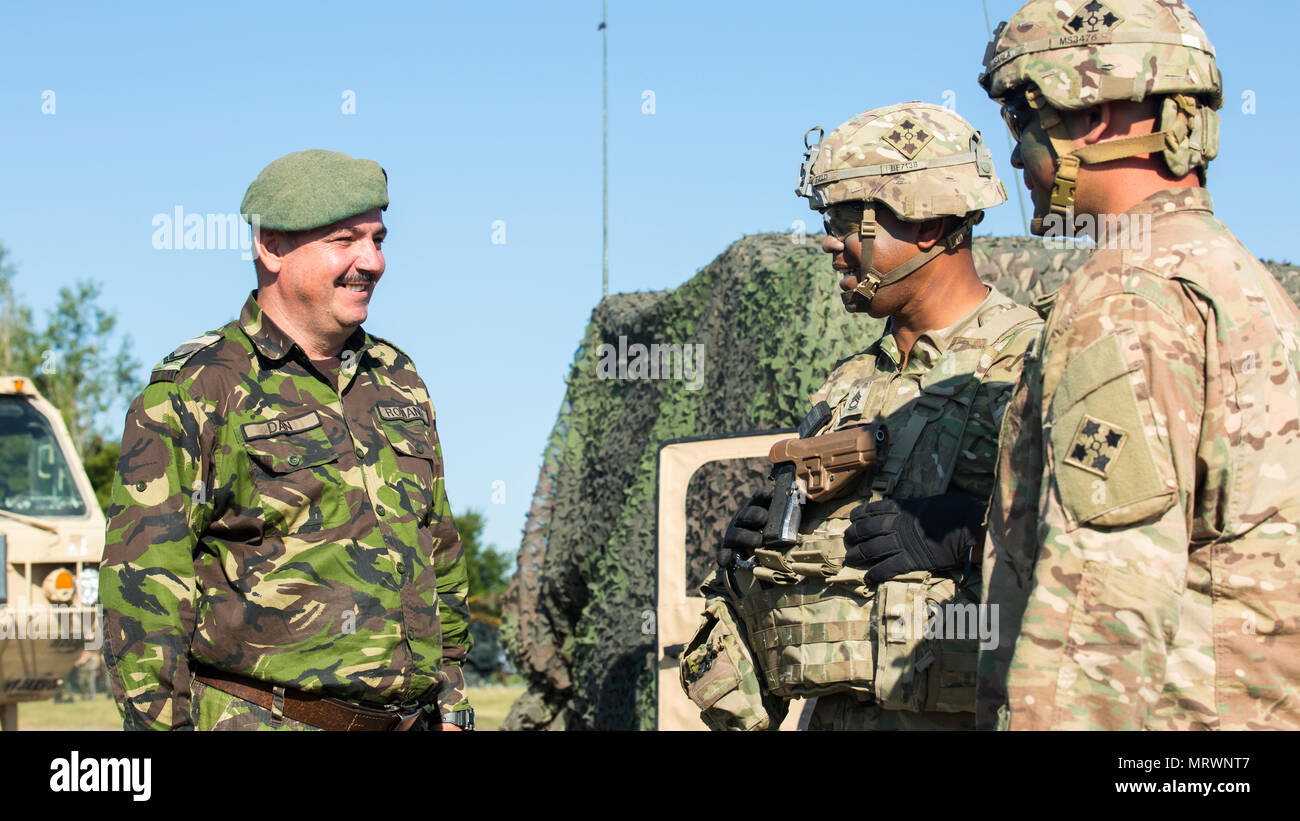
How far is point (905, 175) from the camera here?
3.42 m

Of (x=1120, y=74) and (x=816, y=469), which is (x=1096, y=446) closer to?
(x=1120, y=74)

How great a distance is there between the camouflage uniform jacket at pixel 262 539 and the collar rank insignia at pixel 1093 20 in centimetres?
192

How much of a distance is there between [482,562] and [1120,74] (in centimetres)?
2236

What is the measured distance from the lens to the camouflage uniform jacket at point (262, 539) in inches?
115

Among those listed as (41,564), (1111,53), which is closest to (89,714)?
(41,564)

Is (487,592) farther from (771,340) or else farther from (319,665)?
(319,665)

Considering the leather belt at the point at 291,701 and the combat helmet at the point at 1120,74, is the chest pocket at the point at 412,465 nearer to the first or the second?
the leather belt at the point at 291,701

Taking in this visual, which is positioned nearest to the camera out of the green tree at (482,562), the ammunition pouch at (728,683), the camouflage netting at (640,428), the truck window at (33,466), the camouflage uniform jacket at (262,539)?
the camouflage uniform jacket at (262,539)

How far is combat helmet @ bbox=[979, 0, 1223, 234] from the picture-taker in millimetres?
2291

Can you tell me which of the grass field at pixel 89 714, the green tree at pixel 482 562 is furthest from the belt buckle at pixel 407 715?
the green tree at pixel 482 562

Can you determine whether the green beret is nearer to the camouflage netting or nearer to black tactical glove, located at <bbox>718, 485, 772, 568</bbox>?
black tactical glove, located at <bbox>718, 485, 772, 568</bbox>

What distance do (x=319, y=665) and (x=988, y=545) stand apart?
5.09 feet

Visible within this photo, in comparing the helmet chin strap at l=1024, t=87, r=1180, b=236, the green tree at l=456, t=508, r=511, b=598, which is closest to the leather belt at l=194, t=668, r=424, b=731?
the helmet chin strap at l=1024, t=87, r=1180, b=236
